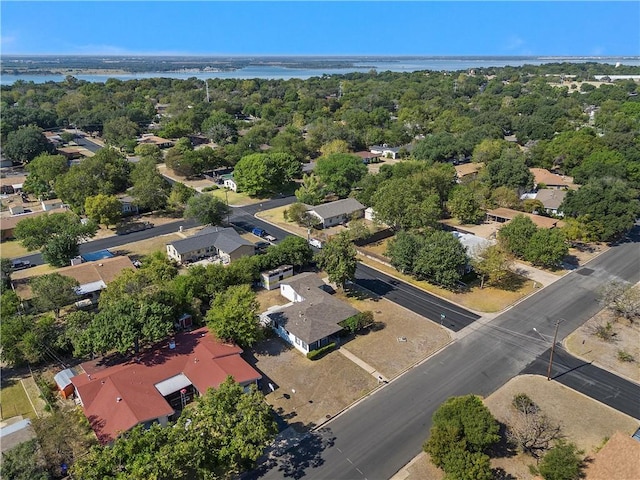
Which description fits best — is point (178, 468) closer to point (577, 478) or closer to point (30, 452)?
point (30, 452)

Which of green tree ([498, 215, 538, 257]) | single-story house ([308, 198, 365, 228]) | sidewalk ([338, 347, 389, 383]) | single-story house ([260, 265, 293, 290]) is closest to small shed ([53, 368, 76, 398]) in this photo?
single-story house ([260, 265, 293, 290])

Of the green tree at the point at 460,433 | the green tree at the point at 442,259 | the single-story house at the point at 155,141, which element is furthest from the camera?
the single-story house at the point at 155,141

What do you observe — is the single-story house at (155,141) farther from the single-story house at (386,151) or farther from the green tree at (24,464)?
the green tree at (24,464)

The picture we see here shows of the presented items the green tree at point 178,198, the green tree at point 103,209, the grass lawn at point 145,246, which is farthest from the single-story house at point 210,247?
the green tree at point 178,198

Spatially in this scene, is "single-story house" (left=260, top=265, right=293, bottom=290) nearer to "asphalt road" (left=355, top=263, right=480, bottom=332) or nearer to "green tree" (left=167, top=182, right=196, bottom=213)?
"asphalt road" (left=355, top=263, right=480, bottom=332)

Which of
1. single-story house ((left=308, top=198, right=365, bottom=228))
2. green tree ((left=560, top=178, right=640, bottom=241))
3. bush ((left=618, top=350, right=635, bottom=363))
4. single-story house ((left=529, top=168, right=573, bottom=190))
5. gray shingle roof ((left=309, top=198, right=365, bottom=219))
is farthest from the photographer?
single-story house ((left=529, top=168, right=573, bottom=190))

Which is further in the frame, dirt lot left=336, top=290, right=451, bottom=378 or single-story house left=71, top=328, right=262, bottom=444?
dirt lot left=336, top=290, right=451, bottom=378
